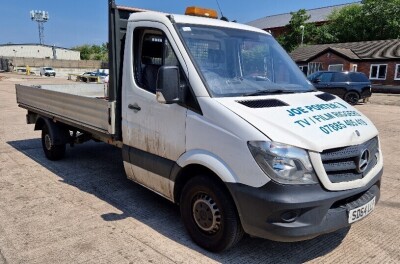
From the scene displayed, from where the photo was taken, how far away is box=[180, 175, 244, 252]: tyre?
3.11 meters

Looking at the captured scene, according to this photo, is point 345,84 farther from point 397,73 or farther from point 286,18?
point 286,18

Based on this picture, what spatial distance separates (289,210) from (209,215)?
2.69 feet

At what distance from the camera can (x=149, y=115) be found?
382cm

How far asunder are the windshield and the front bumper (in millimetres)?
1014

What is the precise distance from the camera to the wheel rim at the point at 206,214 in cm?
323

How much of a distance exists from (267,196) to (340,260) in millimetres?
1192

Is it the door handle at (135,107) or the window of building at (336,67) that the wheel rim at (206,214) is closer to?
the door handle at (135,107)

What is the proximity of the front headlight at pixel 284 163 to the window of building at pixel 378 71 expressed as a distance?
3279cm

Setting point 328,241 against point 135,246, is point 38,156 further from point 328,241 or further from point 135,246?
point 328,241

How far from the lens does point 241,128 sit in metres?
2.90

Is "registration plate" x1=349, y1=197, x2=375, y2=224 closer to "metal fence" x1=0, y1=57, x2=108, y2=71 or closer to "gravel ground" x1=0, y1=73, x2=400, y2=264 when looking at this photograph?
"gravel ground" x1=0, y1=73, x2=400, y2=264

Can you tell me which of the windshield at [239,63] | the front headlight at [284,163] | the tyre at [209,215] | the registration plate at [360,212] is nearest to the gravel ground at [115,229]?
the tyre at [209,215]

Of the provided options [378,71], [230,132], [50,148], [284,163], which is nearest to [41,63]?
[378,71]

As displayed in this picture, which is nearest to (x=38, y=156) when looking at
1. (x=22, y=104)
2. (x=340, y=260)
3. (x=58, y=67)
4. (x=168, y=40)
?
(x=22, y=104)
